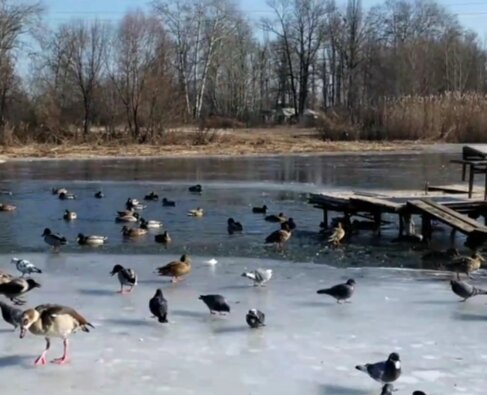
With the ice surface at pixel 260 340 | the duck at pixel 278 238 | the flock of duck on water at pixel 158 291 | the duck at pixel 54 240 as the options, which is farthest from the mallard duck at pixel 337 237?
the duck at pixel 54 240

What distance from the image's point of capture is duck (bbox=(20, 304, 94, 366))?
6.70 metres

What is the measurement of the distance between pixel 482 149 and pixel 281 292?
8394 millimetres

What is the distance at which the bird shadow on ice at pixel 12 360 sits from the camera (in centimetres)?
663

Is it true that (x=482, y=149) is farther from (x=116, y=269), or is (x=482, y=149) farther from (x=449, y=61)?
(x=449, y=61)

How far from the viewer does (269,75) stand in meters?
81.8

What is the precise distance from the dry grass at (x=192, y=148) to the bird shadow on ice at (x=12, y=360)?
3132 cm

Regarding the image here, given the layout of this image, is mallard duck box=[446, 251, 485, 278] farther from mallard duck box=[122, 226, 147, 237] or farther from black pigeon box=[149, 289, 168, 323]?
mallard duck box=[122, 226, 147, 237]

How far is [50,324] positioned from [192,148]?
1397 inches

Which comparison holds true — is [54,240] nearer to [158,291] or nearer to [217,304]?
[158,291]

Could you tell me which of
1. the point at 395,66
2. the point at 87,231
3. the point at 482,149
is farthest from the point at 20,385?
the point at 395,66

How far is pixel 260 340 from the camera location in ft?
24.2

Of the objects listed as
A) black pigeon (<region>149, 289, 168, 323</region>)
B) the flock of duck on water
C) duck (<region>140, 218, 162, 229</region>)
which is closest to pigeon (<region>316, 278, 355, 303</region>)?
the flock of duck on water

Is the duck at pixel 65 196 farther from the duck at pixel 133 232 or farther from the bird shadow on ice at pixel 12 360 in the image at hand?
the bird shadow on ice at pixel 12 360

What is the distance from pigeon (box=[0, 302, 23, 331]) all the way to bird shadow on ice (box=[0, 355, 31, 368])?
56cm
